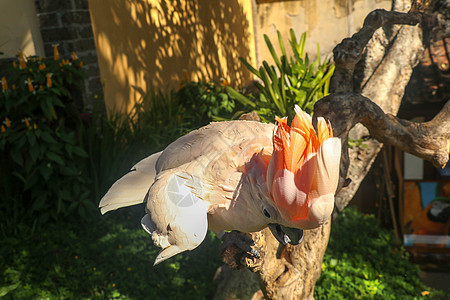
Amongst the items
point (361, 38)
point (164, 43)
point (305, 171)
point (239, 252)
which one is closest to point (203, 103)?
point (164, 43)

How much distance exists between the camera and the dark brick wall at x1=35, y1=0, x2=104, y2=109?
13.4ft

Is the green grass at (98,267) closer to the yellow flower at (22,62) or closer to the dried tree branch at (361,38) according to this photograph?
the yellow flower at (22,62)

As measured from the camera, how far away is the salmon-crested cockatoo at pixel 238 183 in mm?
1291

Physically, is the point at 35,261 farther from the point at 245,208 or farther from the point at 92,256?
the point at 245,208

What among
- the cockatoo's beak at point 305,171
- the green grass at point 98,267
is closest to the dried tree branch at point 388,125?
the cockatoo's beak at point 305,171

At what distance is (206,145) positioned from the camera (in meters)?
1.76

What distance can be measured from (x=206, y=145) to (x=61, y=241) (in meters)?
2.77

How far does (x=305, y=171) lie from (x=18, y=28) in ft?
12.9

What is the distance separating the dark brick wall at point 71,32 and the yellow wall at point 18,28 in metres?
0.08

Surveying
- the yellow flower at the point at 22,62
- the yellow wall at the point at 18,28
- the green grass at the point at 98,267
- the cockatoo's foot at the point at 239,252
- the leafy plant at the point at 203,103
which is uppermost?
the yellow wall at the point at 18,28

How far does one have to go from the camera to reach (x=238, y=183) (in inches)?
61.9

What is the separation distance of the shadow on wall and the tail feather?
2.89 m

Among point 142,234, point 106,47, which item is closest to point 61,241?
point 142,234

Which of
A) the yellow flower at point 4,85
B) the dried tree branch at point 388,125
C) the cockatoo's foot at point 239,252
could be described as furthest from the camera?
the yellow flower at point 4,85
